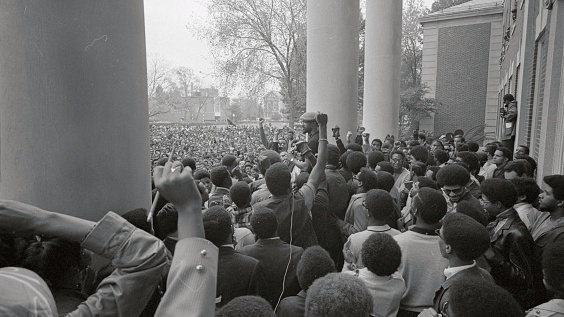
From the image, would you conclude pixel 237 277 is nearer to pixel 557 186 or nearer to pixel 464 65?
pixel 557 186

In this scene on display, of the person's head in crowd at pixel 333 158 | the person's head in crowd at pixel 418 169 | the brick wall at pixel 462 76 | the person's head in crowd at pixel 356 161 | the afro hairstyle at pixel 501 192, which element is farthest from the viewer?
the brick wall at pixel 462 76

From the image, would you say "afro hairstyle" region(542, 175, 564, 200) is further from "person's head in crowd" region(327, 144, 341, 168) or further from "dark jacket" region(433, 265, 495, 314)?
"person's head in crowd" region(327, 144, 341, 168)

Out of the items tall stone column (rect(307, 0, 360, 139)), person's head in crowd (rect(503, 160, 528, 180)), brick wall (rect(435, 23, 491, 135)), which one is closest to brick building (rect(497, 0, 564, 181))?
person's head in crowd (rect(503, 160, 528, 180))

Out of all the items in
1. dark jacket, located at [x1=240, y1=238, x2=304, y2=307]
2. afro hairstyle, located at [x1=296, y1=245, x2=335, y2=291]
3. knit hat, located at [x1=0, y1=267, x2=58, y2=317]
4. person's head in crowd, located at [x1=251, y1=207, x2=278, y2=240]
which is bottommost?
dark jacket, located at [x1=240, y1=238, x2=304, y2=307]

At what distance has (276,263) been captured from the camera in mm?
3385

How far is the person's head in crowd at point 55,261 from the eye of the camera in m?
1.76

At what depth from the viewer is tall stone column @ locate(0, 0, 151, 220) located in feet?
8.06

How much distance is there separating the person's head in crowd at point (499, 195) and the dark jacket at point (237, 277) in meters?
2.15

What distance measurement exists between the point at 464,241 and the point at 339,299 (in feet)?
3.60

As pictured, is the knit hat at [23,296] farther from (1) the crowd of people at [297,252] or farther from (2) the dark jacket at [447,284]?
(2) the dark jacket at [447,284]

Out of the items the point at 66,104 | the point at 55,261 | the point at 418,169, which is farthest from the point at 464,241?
the point at 418,169

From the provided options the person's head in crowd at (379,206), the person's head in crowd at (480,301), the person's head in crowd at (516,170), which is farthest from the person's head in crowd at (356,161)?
the person's head in crowd at (480,301)

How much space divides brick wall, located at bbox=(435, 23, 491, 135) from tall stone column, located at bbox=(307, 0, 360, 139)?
76.2 feet

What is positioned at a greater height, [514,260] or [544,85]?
[544,85]
